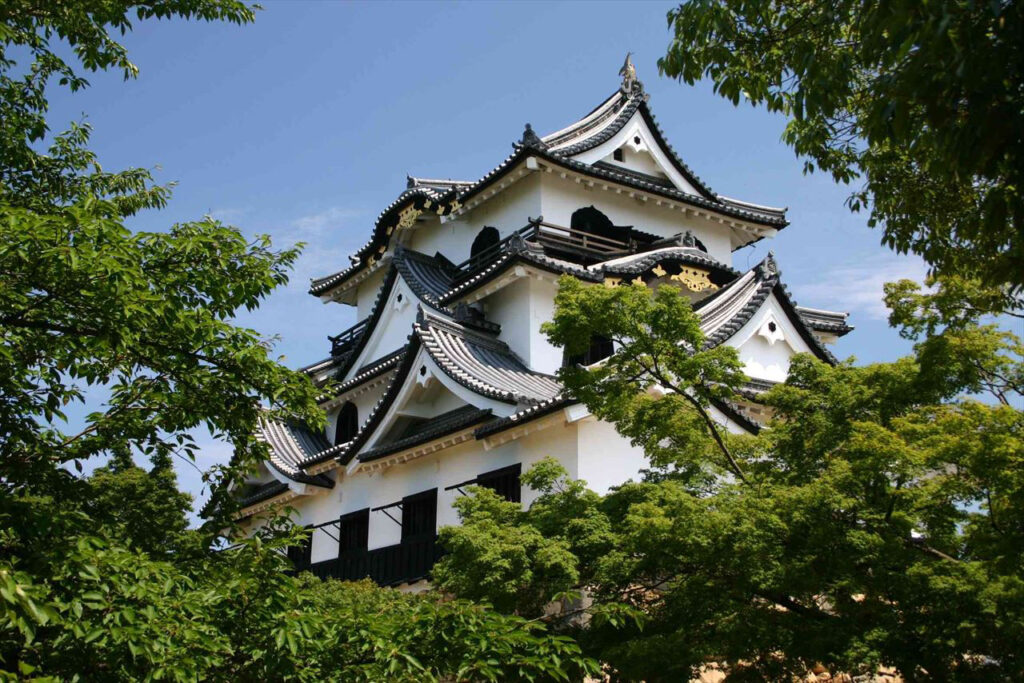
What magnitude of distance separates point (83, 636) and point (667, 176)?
1933cm

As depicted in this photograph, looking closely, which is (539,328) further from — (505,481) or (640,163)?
(640,163)

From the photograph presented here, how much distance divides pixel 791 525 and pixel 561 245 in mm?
12354

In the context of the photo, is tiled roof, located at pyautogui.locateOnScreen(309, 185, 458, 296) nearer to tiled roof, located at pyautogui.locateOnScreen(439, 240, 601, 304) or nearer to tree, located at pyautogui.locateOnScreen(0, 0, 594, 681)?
tiled roof, located at pyautogui.locateOnScreen(439, 240, 601, 304)

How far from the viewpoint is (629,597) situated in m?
10.3

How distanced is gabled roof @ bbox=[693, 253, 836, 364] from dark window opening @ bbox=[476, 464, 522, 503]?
4.41 metres

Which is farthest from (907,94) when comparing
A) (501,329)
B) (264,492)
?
(264,492)

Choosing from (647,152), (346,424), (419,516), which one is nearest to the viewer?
(419,516)

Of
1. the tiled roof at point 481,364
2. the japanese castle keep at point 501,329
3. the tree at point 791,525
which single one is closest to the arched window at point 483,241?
the japanese castle keep at point 501,329

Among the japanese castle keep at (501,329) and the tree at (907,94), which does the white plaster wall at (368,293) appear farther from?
the tree at (907,94)

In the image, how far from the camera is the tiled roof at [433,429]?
16.5 metres

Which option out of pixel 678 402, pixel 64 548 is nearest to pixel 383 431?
pixel 678 402

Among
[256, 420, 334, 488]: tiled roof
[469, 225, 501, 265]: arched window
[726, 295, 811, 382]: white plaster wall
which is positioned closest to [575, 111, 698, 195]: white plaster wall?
[469, 225, 501, 265]: arched window

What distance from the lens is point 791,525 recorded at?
8734 millimetres

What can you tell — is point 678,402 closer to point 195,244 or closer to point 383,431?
point 195,244
